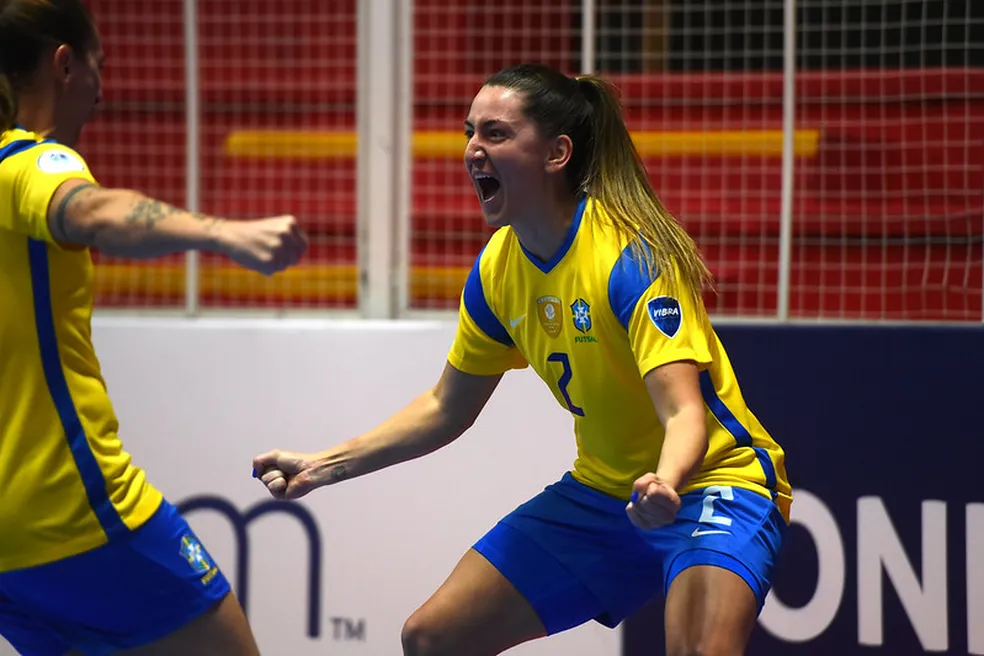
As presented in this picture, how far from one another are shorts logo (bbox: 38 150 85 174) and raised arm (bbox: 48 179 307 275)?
0.18 feet

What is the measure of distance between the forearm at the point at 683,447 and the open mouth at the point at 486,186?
668mm

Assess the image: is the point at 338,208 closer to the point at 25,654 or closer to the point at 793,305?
the point at 793,305

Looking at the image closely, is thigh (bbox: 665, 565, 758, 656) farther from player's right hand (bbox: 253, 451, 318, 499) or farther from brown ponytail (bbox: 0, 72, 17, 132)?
brown ponytail (bbox: 0, 72, 17, 132)

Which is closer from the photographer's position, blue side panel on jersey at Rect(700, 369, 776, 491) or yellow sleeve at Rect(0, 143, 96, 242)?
yellow sleeve at Rect(0, 143, 96, 242)

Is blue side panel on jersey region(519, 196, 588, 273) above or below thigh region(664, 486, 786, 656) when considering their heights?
above

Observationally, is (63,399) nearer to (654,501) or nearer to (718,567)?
(654,501)

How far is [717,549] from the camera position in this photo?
93.3 inches

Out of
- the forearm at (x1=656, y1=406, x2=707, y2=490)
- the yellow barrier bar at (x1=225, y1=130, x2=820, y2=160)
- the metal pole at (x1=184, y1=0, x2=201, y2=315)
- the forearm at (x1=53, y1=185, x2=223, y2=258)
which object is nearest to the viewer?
the forearm at (x1=53, y1=185, x2=223, y2=258)

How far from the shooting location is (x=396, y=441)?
2.79 metres

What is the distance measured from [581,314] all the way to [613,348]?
9 cm

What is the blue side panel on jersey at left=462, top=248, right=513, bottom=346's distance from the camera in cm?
277

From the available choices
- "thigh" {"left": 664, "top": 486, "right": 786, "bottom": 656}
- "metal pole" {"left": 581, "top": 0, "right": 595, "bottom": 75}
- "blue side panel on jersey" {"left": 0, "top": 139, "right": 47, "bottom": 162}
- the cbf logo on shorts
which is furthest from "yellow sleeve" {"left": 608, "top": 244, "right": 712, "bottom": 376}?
"metal pole" {"left": 581, "top": 0, "right": 595, "bottom": 75}

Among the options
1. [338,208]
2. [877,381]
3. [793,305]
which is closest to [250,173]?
[338,208]

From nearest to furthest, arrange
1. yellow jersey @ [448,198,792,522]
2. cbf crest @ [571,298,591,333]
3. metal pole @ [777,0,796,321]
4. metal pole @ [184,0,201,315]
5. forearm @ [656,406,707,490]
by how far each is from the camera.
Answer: forearm @ [656,406,707,490] → yellow jersey @ [448,198,792,522] → cbf crest @ [571,298,591,333] → metal pole @ [777,0,796,321] → metal pole @ [184,0,201,315]
